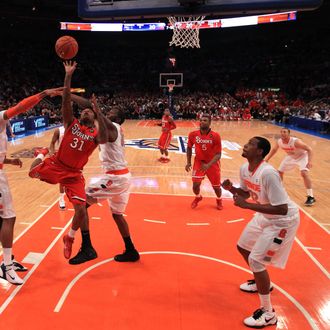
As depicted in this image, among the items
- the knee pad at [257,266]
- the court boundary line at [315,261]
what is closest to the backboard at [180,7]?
Result: the court boundary line at [315,261]

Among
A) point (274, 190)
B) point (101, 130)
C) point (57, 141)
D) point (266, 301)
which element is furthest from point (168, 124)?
point (266, 301)

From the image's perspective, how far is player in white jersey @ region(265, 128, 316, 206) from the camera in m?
6.66

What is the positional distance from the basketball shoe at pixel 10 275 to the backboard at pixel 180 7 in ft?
13.2

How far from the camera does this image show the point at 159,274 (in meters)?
4.12

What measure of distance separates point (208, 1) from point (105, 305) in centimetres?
445

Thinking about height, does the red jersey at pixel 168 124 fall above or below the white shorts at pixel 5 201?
above

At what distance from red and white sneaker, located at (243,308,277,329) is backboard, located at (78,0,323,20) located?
4.16 meters

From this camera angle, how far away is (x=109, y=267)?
13.9 feet

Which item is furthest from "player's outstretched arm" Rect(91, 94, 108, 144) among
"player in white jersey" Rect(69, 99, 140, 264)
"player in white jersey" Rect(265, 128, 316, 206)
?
"player in white jersey" Rect(265, 128, 316, 206)

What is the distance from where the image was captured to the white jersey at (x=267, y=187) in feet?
10.0

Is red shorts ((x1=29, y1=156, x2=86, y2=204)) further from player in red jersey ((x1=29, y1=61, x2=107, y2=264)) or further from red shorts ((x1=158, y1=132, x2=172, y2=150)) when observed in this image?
red shorts ((x1=158, y1=132, x2=172, y2=150))

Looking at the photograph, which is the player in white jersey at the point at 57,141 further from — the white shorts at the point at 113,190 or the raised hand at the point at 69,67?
the raised hand at the point at 69,67

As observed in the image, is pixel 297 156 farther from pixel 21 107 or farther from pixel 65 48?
pixel 21 107

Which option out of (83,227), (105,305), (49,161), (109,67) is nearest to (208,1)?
(49,161)
